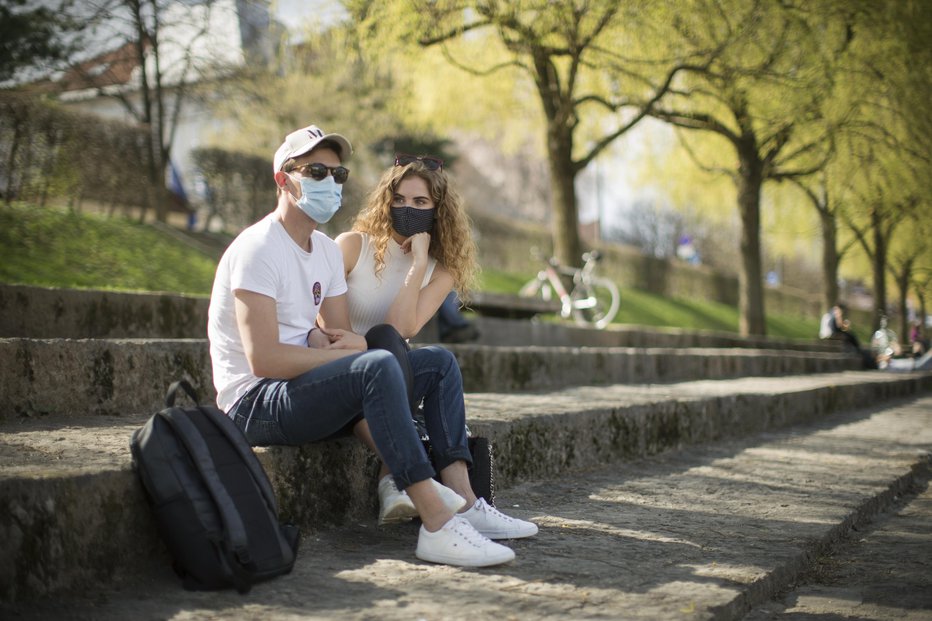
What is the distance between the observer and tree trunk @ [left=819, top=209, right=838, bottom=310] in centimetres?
2333

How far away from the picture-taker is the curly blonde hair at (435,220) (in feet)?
14.3

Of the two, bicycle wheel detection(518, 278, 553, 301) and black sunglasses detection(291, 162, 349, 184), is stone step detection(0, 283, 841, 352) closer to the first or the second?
black sunglasses detection(291, 162, 349, 184)

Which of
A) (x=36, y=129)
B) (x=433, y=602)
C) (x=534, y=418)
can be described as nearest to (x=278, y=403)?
(x=433, y=602)

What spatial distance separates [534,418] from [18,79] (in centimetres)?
802

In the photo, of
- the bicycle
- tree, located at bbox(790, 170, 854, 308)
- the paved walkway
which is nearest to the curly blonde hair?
the paved walkway

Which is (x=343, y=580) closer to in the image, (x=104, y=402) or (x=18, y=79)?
(x=104, y=402)

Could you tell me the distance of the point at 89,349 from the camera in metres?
4.28

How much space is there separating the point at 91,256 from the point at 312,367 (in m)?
→ 6.36

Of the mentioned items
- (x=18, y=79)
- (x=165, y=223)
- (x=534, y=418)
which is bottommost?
(x=534, y=418)

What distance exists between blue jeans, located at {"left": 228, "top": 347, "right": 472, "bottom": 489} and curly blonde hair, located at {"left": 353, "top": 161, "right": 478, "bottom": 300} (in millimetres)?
857

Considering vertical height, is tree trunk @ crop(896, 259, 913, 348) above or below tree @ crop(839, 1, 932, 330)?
below

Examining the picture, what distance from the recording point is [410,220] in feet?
14.2

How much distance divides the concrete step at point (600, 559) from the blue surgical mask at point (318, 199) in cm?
116

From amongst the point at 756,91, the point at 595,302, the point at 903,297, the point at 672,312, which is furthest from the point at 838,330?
the point at 756,91
